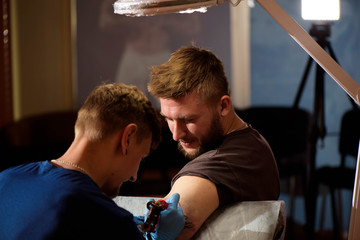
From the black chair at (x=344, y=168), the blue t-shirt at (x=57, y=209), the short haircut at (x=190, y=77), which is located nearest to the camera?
the blue t-shirt at (x=57, y=209)

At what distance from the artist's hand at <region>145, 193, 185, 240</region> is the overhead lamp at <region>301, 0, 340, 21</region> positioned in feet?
5.73

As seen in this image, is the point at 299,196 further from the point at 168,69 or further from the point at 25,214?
the point at 25,214

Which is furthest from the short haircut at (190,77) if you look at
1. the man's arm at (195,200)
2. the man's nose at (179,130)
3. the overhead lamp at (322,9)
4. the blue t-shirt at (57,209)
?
the overhead lamp at (322,9)

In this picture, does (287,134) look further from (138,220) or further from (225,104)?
(138,220)

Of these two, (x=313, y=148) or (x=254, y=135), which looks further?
(x=313, y=148)

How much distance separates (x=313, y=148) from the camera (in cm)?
280

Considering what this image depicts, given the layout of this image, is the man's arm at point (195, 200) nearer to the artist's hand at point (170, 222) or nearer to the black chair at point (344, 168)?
the artist's hand at point (170, 222)

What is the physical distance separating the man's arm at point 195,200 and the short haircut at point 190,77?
14.1 inches

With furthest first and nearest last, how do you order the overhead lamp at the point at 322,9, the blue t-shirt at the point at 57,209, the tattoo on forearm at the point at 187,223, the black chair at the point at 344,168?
the black chair at the point at 344,168 → the overhead lamp at the point at 322,9 → the tattoo on forearm at the point at 187,223 → the blue t-shirt at the point at 57,209

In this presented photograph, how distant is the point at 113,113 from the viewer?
123 cm

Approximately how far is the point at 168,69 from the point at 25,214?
0.79 metres

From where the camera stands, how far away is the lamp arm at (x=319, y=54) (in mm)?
1247

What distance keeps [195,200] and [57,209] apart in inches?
16.9

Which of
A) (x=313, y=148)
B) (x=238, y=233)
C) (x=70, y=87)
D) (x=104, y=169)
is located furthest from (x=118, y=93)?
(x=70, y=87)
